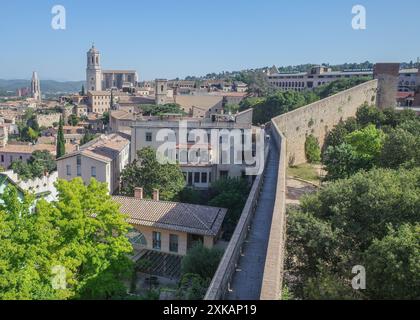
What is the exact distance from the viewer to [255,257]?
13.7 metres

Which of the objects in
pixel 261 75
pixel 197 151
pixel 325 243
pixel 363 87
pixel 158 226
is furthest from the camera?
pixel 261 75

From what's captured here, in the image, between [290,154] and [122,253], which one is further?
[290,154]

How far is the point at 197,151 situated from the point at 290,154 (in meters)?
7.80

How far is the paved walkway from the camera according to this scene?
37.8 feet

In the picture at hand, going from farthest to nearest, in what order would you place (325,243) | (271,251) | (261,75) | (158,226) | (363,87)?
1. (261,75)
2. (363,87)
3. (158,226)
4. (325,243)
5. (271,251)

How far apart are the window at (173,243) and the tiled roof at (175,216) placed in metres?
0.67

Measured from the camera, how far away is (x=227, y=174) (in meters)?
33.6

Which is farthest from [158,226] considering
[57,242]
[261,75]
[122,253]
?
[261,75]

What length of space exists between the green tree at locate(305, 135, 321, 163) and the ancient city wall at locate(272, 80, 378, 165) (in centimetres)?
35

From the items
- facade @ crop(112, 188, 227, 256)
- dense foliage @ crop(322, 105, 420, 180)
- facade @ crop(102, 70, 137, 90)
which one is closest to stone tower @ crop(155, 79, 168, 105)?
dense foliage @ crop(322, 105, 420, 180)

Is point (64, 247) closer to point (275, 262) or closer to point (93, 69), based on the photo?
point (275, 262)

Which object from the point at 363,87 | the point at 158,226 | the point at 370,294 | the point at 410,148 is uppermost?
the point at 363,87

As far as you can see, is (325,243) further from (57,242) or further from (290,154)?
(290,154)

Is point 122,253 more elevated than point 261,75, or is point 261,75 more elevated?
point 261,75
